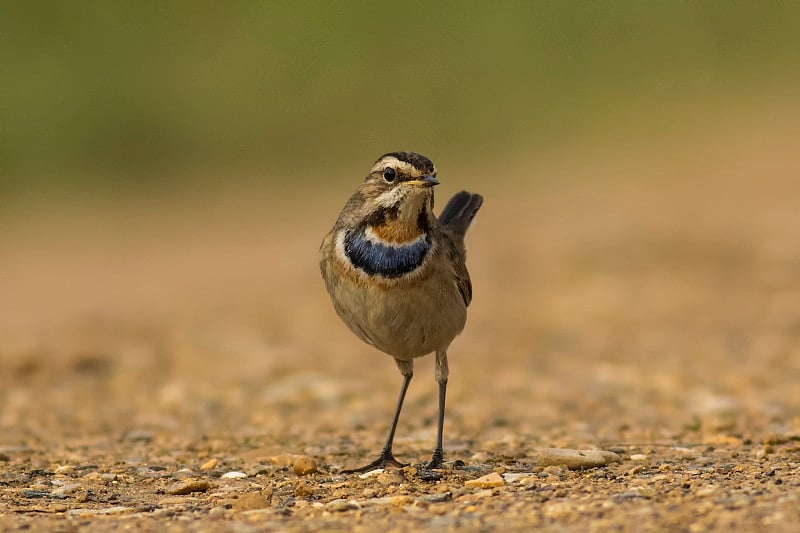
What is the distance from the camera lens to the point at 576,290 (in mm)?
12547

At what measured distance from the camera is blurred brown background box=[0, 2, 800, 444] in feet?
32.8

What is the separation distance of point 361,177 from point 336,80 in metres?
4.08

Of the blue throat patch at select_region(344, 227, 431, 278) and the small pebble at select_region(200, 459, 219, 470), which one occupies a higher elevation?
the blue throat patch at select_region(344, 227, 431, 278)

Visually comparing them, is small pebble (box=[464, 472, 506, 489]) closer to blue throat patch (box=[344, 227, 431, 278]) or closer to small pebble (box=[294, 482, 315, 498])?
small pebble (box=[294, 482, 315, 498])

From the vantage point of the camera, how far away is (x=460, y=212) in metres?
7.92

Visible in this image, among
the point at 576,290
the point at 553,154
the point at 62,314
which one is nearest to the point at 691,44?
the point at 553,154

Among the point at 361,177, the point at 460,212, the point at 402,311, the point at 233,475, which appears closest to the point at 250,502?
the point at 233,475

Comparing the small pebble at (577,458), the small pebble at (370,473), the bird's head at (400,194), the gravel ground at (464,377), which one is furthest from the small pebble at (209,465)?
the small pebble at (577,458)

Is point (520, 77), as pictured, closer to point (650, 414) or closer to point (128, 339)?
point (128, 339)

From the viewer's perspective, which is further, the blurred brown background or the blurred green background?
the blurred green background

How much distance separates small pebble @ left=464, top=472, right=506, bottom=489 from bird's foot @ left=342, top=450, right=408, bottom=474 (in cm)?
78

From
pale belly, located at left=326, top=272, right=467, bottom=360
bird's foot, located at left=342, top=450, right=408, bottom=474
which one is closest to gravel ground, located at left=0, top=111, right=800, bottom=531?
bird's foot, located at left=342, top=450, right=408, bottom=474

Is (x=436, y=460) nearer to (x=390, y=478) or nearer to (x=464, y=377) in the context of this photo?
(x=390, y=478)

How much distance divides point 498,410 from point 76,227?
1271 centimetres
